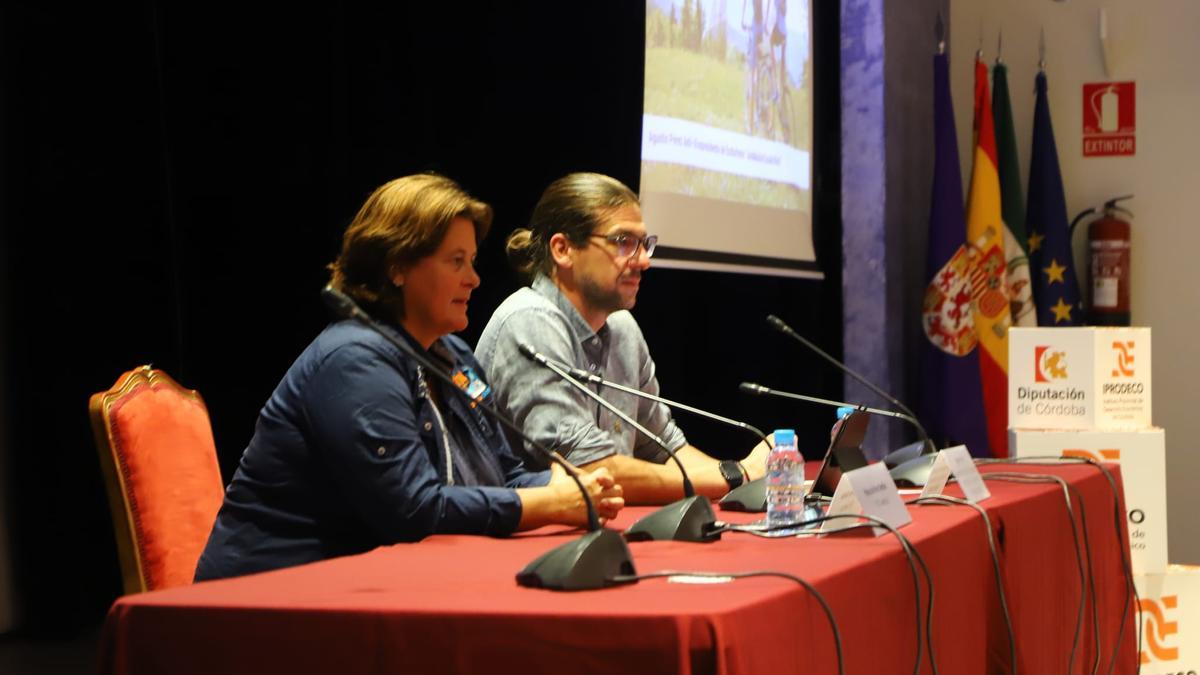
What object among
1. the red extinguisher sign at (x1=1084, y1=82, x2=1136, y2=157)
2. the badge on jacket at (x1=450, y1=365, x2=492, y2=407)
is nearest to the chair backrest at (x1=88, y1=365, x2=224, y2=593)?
the badge on jacket at (x1=450, y1=365, x2=492, y2=407)

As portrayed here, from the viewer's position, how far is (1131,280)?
18.7 feet

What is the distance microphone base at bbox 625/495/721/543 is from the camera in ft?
6.03

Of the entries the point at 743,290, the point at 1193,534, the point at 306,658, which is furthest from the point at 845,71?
the point at 306,658

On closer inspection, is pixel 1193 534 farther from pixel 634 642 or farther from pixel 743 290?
pixel 634 642

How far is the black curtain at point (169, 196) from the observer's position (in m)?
2.81

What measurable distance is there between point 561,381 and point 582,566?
116 cm

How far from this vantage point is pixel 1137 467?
11.7 feet

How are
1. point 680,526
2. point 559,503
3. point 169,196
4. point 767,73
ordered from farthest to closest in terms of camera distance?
point 767,73 < point 169,196 < point 559,503 < point 680,526

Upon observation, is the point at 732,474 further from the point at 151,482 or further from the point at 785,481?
the point at 151,482

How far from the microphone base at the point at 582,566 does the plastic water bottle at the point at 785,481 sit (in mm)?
690

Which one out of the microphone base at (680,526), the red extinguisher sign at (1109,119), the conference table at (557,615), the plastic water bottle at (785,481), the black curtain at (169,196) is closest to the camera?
the conference table at (557,615)

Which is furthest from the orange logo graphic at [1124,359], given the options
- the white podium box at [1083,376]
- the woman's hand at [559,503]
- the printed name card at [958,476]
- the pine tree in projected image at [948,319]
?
the woman's hand at [559,503]

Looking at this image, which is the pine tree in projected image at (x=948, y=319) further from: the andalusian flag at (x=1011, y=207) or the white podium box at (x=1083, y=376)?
the white podium box at (x=1083, y=376)

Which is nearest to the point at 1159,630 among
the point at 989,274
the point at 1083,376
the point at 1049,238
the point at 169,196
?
the point at 1083,376
